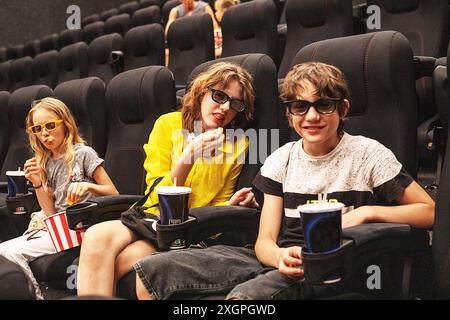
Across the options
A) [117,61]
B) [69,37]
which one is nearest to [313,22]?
[117,61]

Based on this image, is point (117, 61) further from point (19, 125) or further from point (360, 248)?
point (360, 248)

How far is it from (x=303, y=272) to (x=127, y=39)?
1678mm

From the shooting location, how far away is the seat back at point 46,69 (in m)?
2.73

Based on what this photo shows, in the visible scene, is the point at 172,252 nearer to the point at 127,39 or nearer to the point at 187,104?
the point at 187,104

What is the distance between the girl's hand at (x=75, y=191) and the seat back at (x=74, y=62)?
144 centimetres

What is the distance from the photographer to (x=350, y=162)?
0.80 metres

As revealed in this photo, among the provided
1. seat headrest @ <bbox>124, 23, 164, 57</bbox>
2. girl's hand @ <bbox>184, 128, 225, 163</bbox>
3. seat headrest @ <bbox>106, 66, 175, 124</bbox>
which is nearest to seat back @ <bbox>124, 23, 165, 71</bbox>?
seat headrest @ <bbox>124, 23, 164, 57</bbox>

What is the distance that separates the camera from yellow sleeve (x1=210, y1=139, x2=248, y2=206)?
99 centimetres

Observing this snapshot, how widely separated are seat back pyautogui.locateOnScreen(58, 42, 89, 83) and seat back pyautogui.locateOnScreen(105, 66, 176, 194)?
1.20m

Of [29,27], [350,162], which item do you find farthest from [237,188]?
[29,27]

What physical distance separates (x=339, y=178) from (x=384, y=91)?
159mm

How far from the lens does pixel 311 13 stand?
1.71 metres

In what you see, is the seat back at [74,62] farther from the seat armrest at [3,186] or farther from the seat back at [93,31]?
the seat armrest at [3,186]

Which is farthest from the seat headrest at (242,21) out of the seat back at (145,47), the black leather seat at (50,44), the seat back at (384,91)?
the black leather seat at (50,44)
